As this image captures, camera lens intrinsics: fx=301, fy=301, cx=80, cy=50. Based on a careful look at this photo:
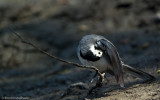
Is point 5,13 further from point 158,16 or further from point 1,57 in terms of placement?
point 158,16

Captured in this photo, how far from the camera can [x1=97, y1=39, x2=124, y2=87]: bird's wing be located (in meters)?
4.02

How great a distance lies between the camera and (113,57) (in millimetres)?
4059

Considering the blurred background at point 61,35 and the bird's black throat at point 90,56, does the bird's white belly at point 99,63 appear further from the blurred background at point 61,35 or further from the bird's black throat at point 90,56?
the blurred background at point 61,35

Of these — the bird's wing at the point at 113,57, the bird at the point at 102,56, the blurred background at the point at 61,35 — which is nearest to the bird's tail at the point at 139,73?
the bird at the point at 102,56

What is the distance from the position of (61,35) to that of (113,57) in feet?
14.0

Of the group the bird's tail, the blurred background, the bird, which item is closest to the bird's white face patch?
the bird

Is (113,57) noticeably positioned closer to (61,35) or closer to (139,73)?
(139,73)

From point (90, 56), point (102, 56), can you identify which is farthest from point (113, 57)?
point (90, 56)

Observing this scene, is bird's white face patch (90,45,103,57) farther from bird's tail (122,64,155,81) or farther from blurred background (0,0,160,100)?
blurred background (0,0,160,100)

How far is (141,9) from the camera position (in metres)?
8.16

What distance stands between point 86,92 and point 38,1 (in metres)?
5.46

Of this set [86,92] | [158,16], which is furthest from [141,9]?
[86,92]

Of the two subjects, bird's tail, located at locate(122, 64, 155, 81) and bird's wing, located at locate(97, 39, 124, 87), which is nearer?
bird's wing, located at locate(97, 39, 124, 87)

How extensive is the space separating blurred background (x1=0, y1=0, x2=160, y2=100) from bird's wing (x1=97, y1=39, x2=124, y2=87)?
1.14m
